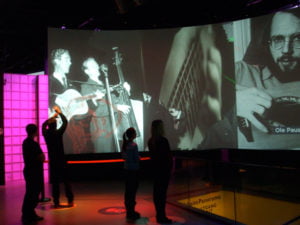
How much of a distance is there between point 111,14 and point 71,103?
2607 mm

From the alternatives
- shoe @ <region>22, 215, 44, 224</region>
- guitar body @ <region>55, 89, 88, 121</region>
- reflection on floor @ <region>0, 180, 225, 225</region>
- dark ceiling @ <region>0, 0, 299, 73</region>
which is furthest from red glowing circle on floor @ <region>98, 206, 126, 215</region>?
dark ceiling @ <region>0, 0, 299, 73</region>

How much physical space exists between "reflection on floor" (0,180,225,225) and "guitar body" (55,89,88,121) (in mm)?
1971

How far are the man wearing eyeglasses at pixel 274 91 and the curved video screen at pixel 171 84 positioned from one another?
26mm

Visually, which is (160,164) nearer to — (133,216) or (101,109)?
(133,216)

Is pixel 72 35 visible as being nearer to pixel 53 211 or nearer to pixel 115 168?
pixel 115 168

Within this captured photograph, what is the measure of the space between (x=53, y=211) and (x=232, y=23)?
638cm

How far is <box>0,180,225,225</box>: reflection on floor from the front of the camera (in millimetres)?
4969

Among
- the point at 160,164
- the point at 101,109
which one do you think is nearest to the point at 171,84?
the point at 101,109

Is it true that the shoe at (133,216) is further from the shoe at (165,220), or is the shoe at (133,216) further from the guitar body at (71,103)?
the guitar body at (71,103)

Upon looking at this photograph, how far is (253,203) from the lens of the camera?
5.82 meters

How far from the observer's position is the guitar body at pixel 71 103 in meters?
8.46

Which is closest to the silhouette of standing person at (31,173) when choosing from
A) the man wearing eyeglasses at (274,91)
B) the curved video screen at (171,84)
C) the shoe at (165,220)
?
the shoe at (165,220)

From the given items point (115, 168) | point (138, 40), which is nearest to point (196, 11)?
point (138, 40)

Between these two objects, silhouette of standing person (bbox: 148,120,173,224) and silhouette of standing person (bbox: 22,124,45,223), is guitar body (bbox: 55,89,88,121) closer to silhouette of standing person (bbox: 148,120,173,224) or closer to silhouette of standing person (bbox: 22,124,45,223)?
silhouette of standing person (bbox: 22,124,45,223)
